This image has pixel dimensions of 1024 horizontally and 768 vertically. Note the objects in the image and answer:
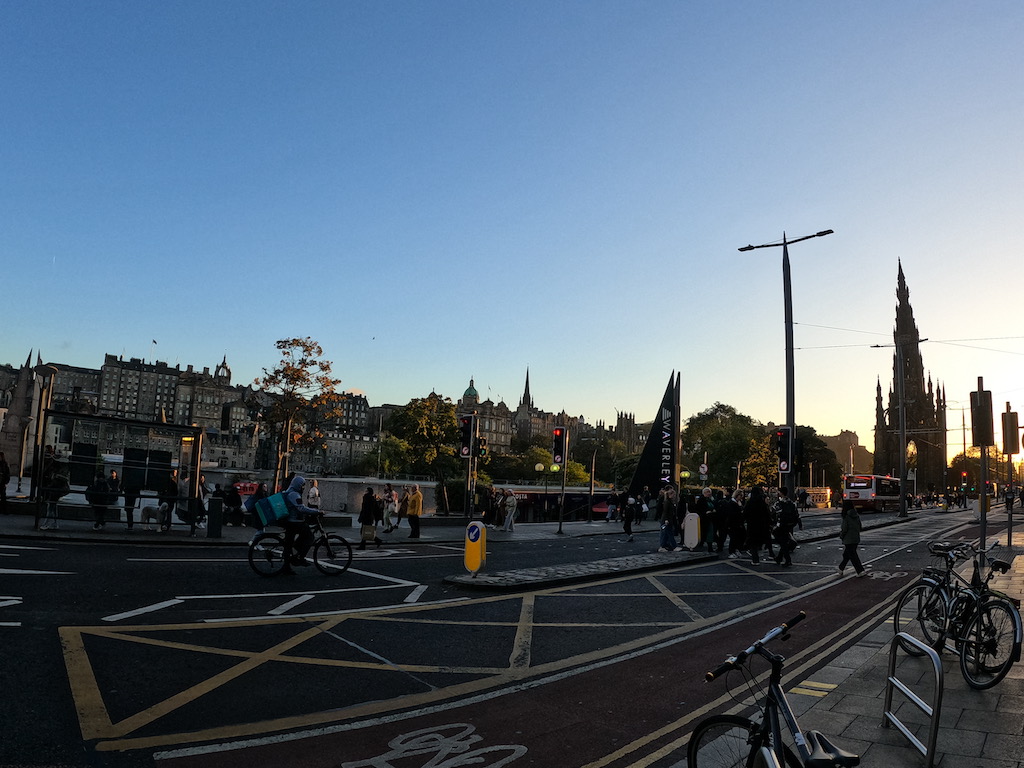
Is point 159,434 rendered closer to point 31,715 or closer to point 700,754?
point 31,715

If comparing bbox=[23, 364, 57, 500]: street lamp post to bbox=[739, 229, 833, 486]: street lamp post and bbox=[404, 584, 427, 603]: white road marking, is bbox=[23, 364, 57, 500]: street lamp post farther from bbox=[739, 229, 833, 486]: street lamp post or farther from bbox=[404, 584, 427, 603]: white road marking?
bbox=[739, 229, 833, 486]: street lamp post

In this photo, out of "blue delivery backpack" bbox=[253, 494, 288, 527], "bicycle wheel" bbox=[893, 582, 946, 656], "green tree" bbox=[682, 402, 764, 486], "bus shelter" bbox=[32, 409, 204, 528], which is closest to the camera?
"bicycle wheel" bbox=[893, 582, 946, 656]

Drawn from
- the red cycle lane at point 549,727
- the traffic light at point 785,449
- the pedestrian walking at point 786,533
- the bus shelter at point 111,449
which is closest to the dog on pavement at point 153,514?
the bus shelter at point 111,449

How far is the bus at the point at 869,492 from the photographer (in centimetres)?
5484

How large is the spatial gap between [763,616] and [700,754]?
7.64m

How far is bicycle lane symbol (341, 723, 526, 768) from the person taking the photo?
4.75 m

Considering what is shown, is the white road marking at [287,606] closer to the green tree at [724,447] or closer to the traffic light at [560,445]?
the traffic light at [560,445]

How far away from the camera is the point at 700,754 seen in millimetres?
3740

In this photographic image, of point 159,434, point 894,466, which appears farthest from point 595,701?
point 894,466

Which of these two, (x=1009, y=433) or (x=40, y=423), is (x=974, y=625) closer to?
(x=1009, y=433)

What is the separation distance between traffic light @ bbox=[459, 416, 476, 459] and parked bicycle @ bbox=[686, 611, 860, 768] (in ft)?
70.0

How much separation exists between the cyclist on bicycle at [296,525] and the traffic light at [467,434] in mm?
12268

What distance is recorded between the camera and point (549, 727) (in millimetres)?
5582

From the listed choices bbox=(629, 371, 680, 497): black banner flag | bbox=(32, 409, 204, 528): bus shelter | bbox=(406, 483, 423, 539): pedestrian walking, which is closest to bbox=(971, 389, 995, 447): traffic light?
bbox=(406, 483, 423, 539): pedestrian walking
